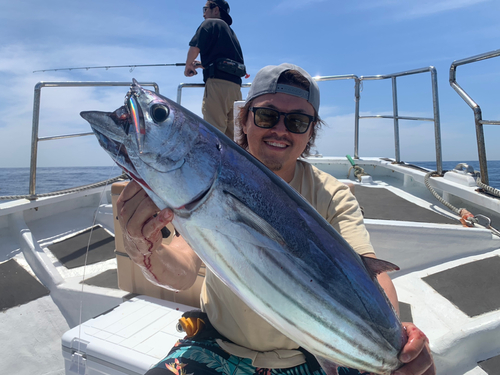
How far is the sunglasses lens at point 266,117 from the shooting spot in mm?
1718

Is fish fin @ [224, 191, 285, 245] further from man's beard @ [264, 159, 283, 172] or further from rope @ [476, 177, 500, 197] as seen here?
rope @ [476, 177, 500, 197]

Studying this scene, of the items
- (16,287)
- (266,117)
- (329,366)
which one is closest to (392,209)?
(266,117)

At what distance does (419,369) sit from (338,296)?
20.4 inches

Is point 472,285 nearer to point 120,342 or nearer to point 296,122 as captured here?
point 296,122

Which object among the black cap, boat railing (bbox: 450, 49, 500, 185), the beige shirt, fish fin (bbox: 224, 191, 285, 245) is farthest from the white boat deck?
the black cap

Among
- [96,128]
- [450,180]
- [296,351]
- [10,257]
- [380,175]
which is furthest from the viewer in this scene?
[380,175]

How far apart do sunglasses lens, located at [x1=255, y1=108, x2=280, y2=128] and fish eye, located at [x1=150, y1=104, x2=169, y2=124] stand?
741mm

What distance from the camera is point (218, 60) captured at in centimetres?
444

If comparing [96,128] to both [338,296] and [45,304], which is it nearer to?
[338,296]

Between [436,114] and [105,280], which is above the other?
[436,114]

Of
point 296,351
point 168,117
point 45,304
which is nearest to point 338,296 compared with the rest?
point 296,351

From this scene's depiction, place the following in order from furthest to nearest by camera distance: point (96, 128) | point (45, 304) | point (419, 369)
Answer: point (45, 304)
point (419, 369)
point (96, 128)

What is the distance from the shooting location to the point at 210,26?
427cm

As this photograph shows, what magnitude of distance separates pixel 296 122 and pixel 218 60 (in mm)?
3188
